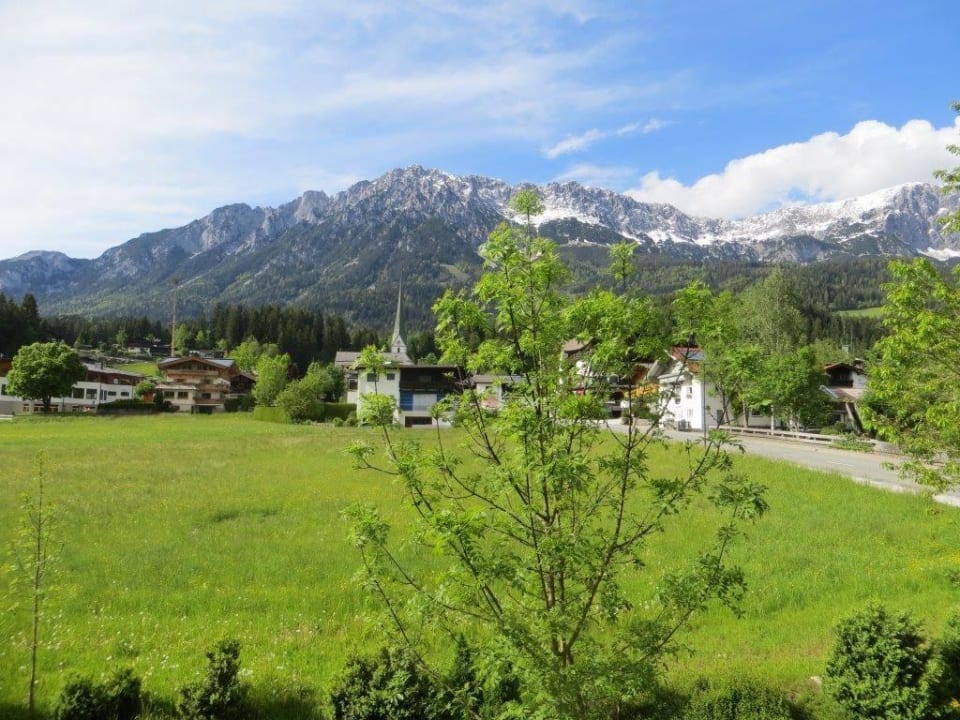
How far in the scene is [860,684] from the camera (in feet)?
21.0

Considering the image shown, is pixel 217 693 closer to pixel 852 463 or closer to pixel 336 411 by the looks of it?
pixel 852 463

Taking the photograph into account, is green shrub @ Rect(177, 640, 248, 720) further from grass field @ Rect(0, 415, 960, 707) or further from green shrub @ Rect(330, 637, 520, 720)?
green shrub @ Rect(330, 637, 520, 720)

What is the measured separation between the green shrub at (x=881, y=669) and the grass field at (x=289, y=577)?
1088mm

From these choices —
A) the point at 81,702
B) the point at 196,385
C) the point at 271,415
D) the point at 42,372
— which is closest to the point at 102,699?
the point at 81,702

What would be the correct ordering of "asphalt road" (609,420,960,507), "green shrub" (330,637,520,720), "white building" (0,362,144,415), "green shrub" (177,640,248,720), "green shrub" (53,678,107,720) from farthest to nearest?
"white building" (0,362,144,415), "asphalt road" (609,420,960,507), "green shrub" (177,640,248,720), "green shrub" (53,678,107,720), "green shrub" (330,637,520,720)

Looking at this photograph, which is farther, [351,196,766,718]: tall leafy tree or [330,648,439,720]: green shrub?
[330,648,439,720]: green shrub

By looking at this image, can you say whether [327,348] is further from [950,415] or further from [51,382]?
[950,415]

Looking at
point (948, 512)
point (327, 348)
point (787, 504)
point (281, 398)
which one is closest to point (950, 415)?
point (948, 512)

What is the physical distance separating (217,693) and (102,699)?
1.41 metres

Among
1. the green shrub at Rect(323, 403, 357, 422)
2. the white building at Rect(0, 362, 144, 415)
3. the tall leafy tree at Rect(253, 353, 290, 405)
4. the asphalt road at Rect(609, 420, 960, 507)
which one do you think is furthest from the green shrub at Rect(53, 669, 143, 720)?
the white building at Rect(0, 362, 144, 415)

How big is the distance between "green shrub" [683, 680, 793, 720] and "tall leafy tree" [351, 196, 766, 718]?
1.14m

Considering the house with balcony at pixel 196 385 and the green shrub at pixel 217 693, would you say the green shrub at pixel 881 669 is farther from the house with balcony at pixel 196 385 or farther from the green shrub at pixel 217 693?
the house with balcony at pixel 196 385

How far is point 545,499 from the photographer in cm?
569

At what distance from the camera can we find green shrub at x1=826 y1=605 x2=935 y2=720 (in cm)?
613
